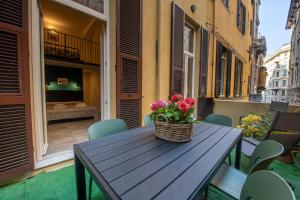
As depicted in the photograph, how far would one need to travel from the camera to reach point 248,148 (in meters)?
1.91

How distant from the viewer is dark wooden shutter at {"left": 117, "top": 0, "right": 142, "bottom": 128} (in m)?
2.58

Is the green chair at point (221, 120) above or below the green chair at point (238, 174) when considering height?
above

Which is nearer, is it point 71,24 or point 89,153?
point 89,153

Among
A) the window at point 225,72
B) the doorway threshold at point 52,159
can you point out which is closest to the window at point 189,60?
the window at point 225,72

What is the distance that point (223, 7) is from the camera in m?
5.72

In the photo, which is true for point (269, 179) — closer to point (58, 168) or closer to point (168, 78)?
point (58, 168)

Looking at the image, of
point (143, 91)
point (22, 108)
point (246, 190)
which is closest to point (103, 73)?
point (143, 91)

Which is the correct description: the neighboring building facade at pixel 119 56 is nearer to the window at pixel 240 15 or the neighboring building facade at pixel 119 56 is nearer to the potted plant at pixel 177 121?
the window at pixel 240 15

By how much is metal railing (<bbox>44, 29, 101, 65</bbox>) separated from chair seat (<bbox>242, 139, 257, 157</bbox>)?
234 inches

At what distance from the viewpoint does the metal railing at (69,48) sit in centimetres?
583

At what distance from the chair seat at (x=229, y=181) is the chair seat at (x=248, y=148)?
0.47 m

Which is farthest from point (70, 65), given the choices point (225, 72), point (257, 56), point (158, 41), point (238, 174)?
point (257, 56)

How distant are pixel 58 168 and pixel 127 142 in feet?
4.49

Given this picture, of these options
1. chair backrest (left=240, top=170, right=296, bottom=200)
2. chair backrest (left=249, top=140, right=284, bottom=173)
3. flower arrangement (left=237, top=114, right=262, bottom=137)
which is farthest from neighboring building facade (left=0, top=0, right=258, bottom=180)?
chair backrest (left=240, top=170, right=296, bottom=200)
